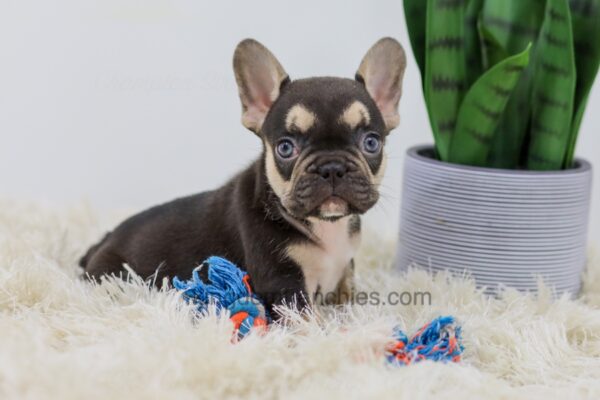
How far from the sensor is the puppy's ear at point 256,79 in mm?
1778

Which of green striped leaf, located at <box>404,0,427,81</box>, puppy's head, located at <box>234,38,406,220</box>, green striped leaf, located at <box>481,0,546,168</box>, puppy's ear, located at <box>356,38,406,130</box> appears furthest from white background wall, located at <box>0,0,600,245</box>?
puppy's head, located at <box>234,38,406,220</box>

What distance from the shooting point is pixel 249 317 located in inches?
63.7

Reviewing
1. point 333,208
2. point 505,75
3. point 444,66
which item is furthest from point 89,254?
point 505,75

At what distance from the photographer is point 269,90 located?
1.82 meters

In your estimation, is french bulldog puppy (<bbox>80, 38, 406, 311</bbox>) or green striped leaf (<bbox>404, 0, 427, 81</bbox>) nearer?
french bulldog puppy (<bbox>80, 38, 406, 311</bbox>)

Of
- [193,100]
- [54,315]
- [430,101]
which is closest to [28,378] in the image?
[54,315]

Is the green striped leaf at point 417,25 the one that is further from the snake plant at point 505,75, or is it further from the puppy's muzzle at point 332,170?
the puppy's muzzle at point 332,170

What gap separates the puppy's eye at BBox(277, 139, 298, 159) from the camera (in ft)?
5.58

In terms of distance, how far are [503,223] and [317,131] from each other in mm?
700

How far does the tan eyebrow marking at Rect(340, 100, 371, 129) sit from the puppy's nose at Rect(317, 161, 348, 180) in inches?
4.4

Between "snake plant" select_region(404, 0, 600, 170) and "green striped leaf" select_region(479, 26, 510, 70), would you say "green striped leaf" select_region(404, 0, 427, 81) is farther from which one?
"green striped leaf" select_region(479, 26, 510, 70)

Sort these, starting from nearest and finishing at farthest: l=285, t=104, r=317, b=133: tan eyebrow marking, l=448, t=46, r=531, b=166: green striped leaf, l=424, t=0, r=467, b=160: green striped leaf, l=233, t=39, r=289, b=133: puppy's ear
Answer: l=285, t=104, r=317, b=133: tan eyebrow marking, l=233, t=39, r=289, b=133: puppy's ear, l=448, t=46, r=531, b=166: green striped leaf, l=424, t=0, r=467, b=160: green striped leaf

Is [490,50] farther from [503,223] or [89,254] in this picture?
[89,254]

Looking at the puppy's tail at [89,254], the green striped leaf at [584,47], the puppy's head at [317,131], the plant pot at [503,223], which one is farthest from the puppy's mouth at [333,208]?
the green striped leaf at [584,47]
